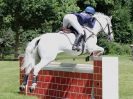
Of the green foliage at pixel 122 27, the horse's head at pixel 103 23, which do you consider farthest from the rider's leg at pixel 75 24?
the green foliage at pixel 122 27

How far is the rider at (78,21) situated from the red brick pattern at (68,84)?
72cm

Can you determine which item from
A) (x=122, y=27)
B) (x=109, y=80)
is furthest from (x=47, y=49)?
(x=122, y=27)

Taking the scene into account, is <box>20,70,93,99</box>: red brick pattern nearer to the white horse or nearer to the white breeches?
the white horse

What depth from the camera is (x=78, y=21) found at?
33.8 feet

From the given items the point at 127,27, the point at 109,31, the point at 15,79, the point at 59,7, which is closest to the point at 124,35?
the point at 127,27

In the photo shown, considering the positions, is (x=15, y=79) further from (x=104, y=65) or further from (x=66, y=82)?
(x=104, y=65)

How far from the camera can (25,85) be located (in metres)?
10.2

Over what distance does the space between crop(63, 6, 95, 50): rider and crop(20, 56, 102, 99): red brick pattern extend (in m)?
0.72

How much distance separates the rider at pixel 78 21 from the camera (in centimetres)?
1010

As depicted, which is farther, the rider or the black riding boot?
the rider

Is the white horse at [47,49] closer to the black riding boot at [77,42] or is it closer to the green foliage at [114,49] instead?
the black riding boot at [77,42]

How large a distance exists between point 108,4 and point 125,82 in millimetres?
33969

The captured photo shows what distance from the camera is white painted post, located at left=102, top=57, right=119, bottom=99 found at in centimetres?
888

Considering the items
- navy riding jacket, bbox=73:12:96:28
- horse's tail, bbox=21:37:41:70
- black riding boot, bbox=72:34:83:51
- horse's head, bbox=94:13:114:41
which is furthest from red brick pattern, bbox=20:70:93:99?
horse's head, bbox=94:13:114:41
